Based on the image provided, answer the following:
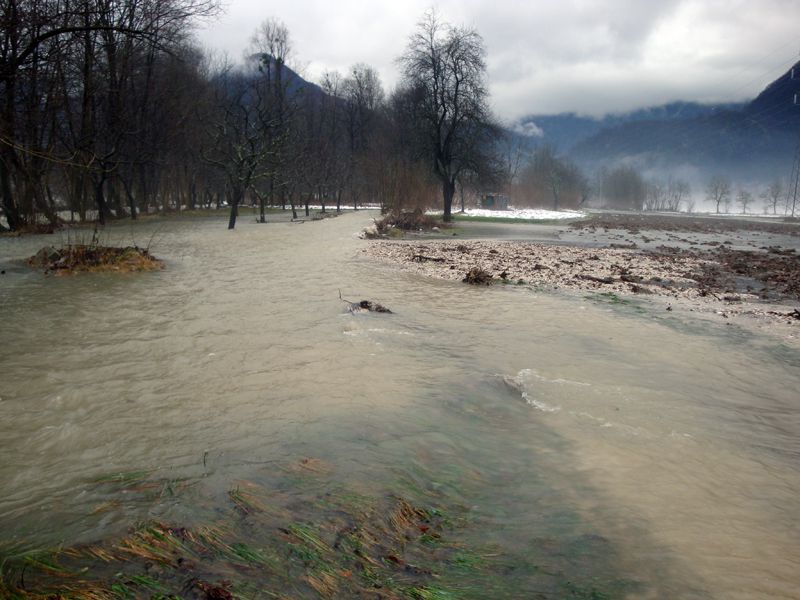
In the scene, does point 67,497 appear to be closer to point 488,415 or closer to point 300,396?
point 300,396

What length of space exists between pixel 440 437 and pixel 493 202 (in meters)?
67.2

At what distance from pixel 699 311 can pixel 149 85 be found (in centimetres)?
3662

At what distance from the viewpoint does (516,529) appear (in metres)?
3.09

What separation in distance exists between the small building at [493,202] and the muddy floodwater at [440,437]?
201 ft

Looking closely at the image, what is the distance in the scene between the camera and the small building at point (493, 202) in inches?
2694

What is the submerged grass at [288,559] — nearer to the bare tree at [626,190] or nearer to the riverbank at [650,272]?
the riverbank at [650,272]

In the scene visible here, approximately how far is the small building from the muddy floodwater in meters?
61.3

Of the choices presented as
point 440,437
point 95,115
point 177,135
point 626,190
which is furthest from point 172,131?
point 626,190

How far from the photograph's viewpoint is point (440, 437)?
4.37 m

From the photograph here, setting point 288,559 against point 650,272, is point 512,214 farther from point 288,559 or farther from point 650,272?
point 288,559

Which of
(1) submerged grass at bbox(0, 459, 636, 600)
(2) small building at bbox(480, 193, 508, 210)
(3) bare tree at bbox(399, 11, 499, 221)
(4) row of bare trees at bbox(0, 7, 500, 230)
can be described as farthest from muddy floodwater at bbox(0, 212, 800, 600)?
(2) small building at bbox(480, 193, 508, 210)

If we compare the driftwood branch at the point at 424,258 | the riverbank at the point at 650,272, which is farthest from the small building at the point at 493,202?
the driftwood branch at the point at 424,258

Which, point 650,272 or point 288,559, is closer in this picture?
point 288,559

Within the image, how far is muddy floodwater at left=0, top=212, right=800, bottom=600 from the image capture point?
283 cm
